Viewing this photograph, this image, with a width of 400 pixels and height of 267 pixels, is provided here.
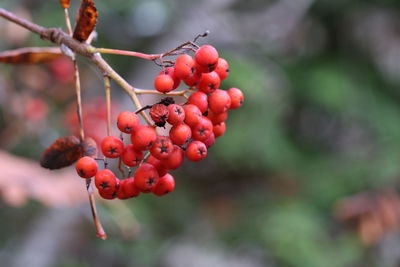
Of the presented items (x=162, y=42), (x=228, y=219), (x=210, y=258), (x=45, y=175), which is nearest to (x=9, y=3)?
(x=45, y=175)

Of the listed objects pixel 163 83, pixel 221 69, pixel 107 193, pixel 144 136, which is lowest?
pixel 107 193

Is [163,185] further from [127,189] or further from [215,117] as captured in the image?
[215,117]

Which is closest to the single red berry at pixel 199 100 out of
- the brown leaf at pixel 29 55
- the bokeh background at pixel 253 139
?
the brown leaf at pixel 29 55

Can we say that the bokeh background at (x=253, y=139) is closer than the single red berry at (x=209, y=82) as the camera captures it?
No

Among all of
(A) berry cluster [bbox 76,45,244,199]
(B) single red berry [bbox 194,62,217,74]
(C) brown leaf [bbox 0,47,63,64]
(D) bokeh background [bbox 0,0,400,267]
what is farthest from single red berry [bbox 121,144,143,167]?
(D) bokeh background [bbox 0,0,400,267]

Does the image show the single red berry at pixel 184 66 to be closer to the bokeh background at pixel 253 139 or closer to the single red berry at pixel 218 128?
the single red berry at pixel 218 128

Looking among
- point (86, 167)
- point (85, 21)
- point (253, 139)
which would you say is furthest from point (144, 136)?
point (253, 139)
